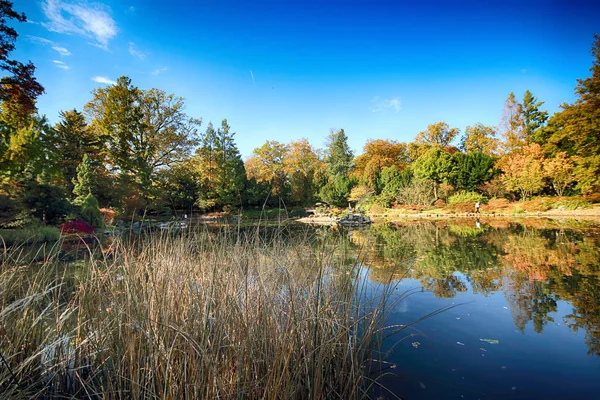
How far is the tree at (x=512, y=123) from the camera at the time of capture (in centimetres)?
2483

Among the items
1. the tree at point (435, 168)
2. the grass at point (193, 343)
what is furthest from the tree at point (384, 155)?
the grass at point (193, 343)

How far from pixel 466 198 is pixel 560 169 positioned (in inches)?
218

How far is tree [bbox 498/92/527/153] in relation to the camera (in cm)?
2483

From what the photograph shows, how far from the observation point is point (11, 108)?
875 cm

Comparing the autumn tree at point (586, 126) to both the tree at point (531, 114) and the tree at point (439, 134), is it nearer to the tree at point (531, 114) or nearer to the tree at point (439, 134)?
the tree at point (531, 114)

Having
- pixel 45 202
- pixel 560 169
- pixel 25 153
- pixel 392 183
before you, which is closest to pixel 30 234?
pixel 45 202

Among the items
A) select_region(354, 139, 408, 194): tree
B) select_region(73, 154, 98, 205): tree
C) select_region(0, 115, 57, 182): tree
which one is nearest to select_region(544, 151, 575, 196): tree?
select_region(354, 139, 408, 194): tree

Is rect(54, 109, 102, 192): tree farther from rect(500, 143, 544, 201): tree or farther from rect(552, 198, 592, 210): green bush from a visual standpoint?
rect(552, 198, 592, 210): green bush

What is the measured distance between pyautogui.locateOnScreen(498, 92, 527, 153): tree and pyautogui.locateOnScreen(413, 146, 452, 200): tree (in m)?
6.99

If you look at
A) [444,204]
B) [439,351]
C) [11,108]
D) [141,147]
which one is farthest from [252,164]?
[439,351]

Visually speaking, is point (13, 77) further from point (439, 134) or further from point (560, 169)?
point (439, 134)

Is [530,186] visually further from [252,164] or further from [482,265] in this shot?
[252,164]

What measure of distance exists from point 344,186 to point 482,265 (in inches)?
759

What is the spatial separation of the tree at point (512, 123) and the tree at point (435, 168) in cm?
699
